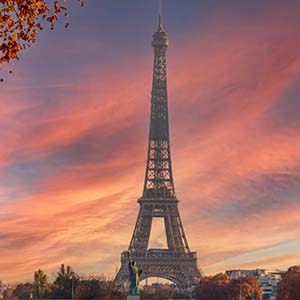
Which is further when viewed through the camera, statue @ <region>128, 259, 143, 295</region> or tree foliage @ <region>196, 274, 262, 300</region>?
tree foliage @ <region>196, 274, 262, 300</region>

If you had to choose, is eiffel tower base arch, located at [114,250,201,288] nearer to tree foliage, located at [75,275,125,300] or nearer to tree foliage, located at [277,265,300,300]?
tree foliage, located at [277,265,300,300]

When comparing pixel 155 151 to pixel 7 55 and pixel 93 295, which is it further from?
pixel 7 55

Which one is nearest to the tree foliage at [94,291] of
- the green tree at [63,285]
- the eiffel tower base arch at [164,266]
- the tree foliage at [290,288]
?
the green tree at [63,285]

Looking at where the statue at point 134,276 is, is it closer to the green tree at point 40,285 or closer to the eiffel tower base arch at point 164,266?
the green tree at point 40,285

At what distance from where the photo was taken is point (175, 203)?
15850cm

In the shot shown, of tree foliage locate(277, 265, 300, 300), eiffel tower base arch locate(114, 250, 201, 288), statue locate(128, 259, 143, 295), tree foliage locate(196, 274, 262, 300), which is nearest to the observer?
statue locate(128, 259, 143, 295)

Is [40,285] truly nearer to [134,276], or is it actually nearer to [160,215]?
[134,276]

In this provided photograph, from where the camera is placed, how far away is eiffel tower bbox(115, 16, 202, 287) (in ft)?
511

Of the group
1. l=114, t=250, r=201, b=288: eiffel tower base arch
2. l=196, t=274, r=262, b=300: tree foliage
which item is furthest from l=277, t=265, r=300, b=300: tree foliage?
l=114, t=250, r=201, b=288: eiffel tower base arch

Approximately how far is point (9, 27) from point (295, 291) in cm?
11094

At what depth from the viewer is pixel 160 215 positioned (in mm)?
157750

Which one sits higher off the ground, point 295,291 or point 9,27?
point 295,291

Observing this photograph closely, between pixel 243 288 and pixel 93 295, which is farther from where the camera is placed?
pixel 243 288

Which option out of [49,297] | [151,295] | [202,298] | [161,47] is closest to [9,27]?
[49,297]
